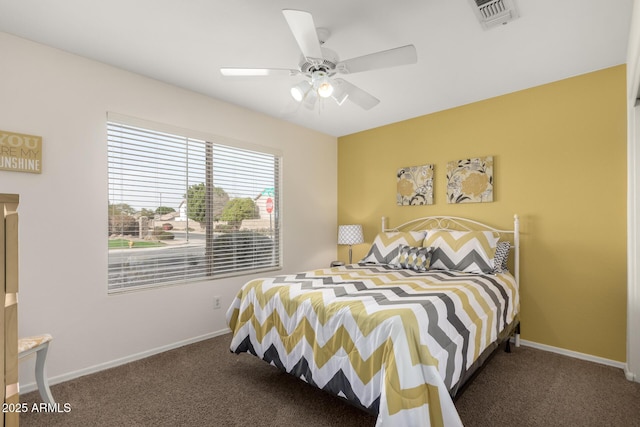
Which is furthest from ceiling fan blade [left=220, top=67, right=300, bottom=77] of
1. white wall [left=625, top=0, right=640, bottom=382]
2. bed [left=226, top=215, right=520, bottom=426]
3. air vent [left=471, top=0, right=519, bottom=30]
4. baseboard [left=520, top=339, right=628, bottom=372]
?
baseboard [left=520, top=339, right=628, bottom=372]

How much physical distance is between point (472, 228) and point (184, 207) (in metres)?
2.98

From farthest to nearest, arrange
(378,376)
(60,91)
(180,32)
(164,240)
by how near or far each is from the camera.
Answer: (164,240)
(60,91)
(180,32)
(378,376)

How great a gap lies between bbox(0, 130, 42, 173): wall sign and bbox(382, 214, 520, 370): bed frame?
11.2 feet

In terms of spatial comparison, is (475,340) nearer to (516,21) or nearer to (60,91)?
(516,21)

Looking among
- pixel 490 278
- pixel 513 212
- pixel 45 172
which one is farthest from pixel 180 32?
pixel 513 212

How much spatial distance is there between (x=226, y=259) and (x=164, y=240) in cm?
70

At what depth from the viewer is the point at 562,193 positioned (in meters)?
2.90

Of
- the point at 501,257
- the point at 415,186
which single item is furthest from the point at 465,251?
the point at 415,186

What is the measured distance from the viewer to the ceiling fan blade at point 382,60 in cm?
185

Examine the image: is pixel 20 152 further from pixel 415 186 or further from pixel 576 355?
pixel 576 355

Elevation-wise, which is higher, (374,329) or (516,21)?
(516,21)

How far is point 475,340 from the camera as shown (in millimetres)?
2018

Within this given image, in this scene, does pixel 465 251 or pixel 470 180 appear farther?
pixel 470 180

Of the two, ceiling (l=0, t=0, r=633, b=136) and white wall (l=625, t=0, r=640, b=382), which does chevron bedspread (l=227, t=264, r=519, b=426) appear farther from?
ceiling (l=0, t=0, r=633, b=136)
